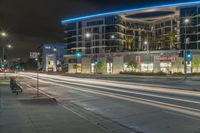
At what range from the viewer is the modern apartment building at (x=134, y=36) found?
310 ft

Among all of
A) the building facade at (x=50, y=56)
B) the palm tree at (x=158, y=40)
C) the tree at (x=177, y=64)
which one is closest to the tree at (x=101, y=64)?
the tree at (x=177, y=64)

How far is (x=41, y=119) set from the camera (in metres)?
12.0

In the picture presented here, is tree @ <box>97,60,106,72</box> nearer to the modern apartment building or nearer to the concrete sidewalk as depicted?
the modern apartment building

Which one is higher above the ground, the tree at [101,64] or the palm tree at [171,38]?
the palm tree at [171,38]

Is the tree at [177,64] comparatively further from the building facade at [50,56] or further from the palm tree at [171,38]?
the building facade at [50,56]

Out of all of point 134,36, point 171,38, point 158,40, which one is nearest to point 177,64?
point 171,38

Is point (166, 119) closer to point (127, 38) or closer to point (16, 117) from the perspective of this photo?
point (16, 117)

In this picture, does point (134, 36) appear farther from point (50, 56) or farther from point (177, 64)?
point (50, 56)

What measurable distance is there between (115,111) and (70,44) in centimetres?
11600

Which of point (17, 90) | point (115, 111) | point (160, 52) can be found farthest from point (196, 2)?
point (115, 111)

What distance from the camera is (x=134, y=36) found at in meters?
127

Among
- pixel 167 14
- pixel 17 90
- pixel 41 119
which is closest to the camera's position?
pixel 41 119

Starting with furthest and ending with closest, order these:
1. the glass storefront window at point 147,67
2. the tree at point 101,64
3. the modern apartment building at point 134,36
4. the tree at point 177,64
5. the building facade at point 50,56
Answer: the building facade at point 50,56
the tree at point 101,64
the glass storefront window at point 147,67
the modern apartment building at point 134,36
the tree at point 177,64

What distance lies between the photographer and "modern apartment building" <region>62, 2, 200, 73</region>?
9450 cm
